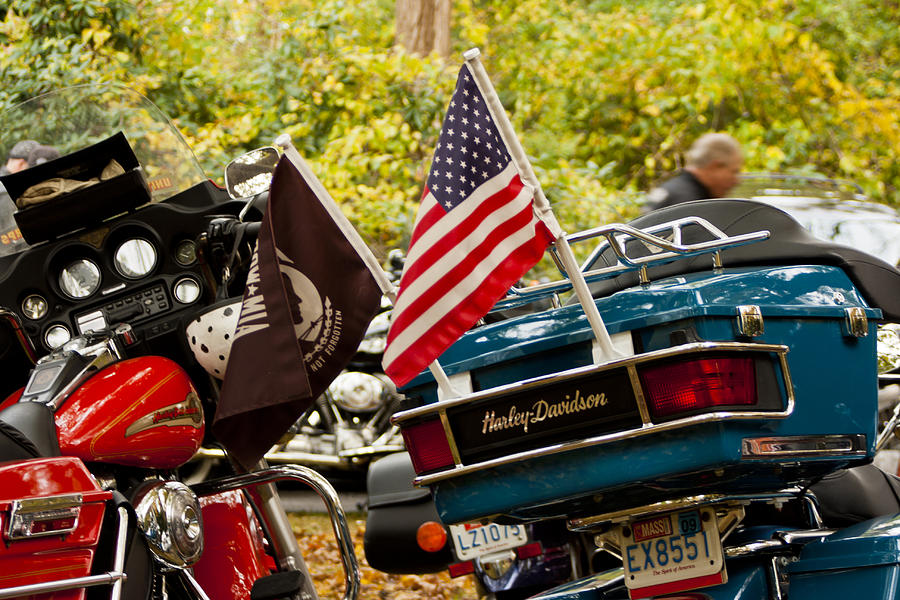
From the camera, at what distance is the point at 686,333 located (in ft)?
7.56

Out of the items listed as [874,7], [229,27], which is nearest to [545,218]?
[229,27]

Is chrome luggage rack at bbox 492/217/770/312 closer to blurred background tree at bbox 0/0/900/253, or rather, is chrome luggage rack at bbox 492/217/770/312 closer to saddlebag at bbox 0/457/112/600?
saddlebag at bbox 0/457/112/600

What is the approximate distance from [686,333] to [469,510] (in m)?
0.64

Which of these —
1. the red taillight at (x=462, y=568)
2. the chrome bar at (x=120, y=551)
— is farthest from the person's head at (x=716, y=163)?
the chrome bar at (x=120, y=551)

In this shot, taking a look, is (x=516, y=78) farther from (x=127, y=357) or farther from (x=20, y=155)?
(x=127, y=357)

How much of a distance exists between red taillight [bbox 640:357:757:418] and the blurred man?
82.4 inches

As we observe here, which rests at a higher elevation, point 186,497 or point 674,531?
point 186,497

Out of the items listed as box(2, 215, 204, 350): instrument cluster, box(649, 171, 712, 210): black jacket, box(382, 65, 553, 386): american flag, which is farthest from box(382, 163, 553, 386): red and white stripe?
box(649, 171, 712, 210): black jacket

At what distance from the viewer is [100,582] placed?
2.26m

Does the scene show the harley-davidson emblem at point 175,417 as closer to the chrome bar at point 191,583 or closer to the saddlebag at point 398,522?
the chrome bar at point 191,583

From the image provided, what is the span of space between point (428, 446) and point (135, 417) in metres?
0.74

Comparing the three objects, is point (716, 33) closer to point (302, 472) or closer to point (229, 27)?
point (229, 27)

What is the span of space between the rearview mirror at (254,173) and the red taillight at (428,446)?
3.20ft

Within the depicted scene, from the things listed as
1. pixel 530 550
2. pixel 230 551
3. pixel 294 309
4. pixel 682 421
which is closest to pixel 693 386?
pixel 682 421
